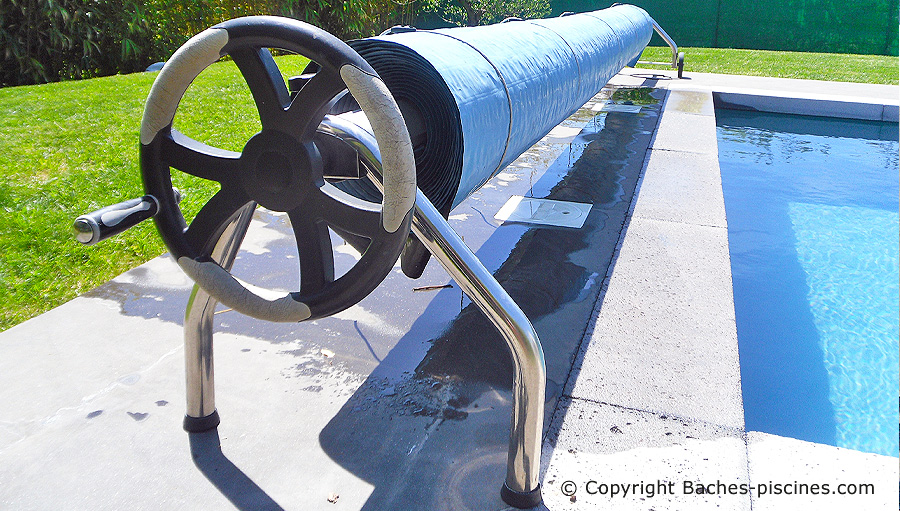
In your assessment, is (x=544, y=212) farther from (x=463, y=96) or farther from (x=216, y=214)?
(x=216, y=214)

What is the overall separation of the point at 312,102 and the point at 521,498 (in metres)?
1.21

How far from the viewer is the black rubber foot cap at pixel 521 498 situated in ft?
6.17

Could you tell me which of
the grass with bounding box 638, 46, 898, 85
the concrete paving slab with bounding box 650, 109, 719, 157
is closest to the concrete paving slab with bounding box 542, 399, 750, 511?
the concrete paving slab with bounding box 650, 109, 719, 157

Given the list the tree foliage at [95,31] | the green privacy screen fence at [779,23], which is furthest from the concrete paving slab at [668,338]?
the green privacy screen fence at [779,23]

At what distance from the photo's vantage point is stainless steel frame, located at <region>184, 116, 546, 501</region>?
5.51 feet

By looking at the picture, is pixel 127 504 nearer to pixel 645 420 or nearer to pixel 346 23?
pixel 645 420

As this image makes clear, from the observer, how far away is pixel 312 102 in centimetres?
147

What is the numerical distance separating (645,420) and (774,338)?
2.19m

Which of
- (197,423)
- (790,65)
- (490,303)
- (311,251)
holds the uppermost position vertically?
(311,251)

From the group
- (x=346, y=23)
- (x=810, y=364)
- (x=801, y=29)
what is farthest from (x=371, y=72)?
(x=801, y=29)

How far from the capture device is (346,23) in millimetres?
12555

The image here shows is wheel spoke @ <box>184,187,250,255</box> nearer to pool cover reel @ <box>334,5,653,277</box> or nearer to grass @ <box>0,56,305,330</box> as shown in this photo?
pool cover reel @ <box>334,5,653,277</box>

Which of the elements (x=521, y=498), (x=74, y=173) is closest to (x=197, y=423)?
(x=521, y=498)

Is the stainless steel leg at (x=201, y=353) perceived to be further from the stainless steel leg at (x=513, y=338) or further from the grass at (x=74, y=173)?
the grass at (x=74, y=173)
